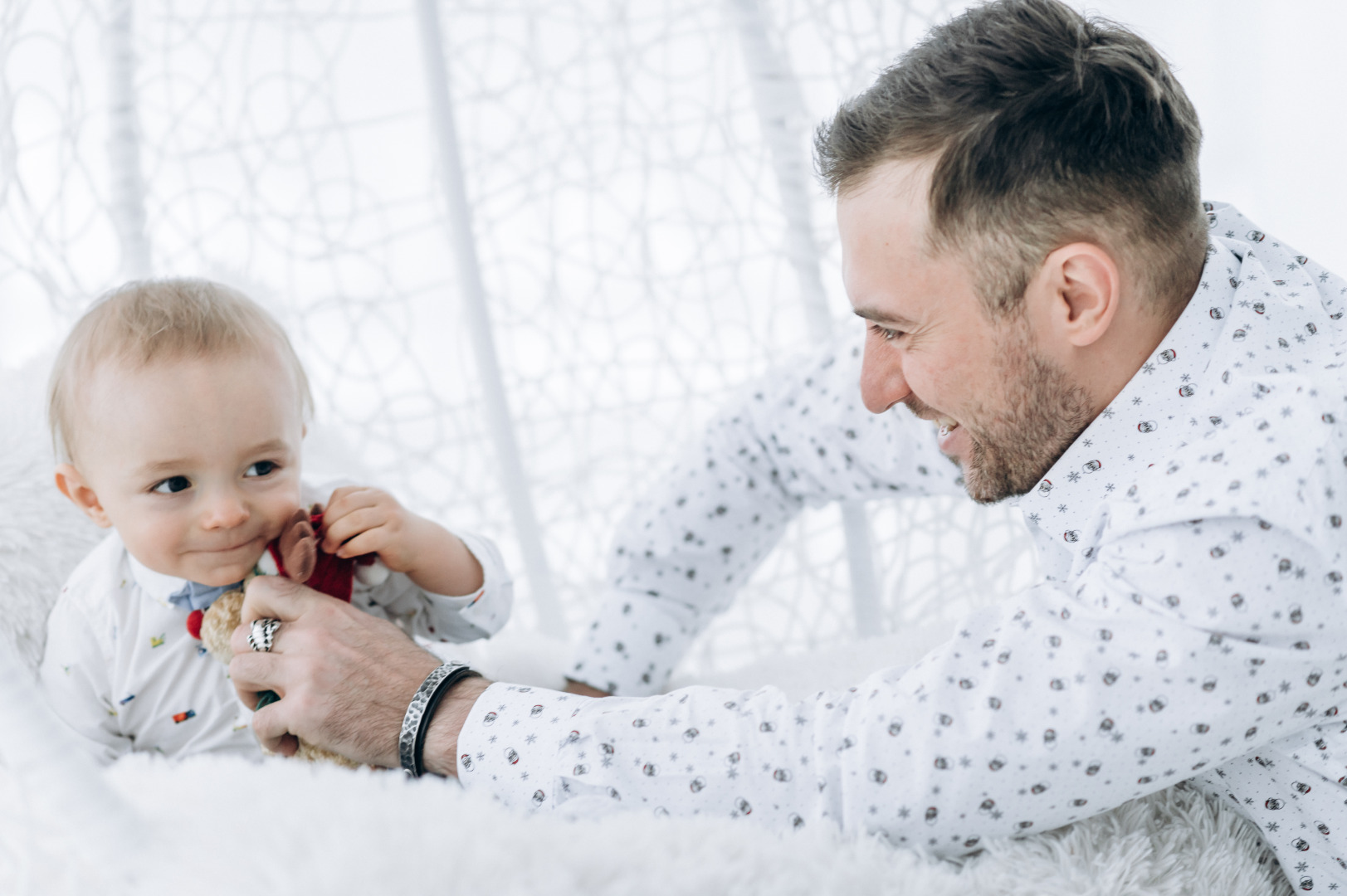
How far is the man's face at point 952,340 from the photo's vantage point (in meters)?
0.87

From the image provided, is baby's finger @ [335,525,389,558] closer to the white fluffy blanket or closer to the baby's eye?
the baby's eye

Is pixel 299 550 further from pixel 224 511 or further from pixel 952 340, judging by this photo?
pixel 952 340

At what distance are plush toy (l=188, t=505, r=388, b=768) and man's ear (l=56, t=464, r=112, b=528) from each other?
13 cm

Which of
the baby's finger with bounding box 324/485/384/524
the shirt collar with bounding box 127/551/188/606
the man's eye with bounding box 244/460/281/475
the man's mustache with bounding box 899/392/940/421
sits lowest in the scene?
the shirt collar with bounding box 127/551/188/606

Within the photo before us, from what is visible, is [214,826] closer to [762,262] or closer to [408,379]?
[762,262]

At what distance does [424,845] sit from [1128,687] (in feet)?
1.50

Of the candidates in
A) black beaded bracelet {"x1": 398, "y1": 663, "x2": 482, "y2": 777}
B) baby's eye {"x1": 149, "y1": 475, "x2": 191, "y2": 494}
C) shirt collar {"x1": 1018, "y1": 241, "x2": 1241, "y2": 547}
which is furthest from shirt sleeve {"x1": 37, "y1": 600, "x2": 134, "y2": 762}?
shirt collar {"x1": 1018, "y1": 241, "x2": 1241, "y2": 547}

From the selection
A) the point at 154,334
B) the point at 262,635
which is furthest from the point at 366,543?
the point at 154,334

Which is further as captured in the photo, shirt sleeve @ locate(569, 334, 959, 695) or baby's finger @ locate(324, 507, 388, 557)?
shirt sleeve @ locate(569, 334, 959, 695)

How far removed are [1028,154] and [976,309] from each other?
0.13m

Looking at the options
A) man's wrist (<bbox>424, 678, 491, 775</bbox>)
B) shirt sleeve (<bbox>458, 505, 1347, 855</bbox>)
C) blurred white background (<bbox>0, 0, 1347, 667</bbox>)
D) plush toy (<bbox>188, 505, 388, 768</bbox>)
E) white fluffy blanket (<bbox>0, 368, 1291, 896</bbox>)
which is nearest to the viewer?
white fluffy blanket (<bbox>0, 368, 1291, 896</bbox>)

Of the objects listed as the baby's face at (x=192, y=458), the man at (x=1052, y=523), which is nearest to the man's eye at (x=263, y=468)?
the baby's face at (x=192, y=458)

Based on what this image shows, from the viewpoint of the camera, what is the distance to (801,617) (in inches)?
61.4

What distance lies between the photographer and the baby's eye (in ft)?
2.89
